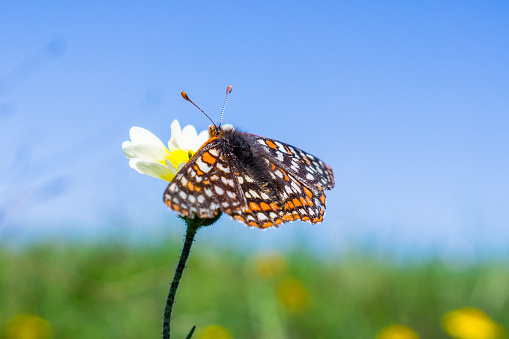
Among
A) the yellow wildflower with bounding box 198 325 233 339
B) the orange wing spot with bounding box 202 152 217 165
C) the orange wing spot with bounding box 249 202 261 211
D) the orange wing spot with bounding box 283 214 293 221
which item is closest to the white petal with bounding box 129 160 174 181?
the orange wing spot with bounding box 202 152 217 165

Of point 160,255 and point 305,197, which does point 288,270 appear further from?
point 305,197

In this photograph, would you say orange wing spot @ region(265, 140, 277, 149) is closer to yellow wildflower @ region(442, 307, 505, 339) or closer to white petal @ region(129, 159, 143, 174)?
white petal @ region(129, 159, 143, 174)

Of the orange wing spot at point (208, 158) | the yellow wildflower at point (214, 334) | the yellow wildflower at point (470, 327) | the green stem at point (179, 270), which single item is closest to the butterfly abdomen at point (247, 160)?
the orange wing spot at point (208, 158)

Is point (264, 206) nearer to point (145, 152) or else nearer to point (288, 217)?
point (288, 217)

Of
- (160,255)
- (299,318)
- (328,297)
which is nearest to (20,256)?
(160,255)

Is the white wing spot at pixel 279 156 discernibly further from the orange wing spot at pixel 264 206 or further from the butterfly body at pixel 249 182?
the orange wing spot at pixel 264 206

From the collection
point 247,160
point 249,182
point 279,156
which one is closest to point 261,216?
point 249,182
